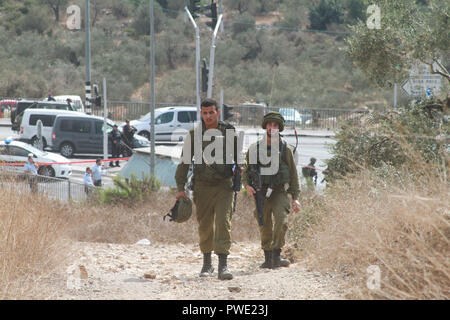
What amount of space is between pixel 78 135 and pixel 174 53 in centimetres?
3285

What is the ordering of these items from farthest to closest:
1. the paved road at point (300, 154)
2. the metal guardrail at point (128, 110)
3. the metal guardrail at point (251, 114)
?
the metal guardrail at point (128, 110)
the metal guardrail at point (251, 114)
the paved road at point (300, 154)

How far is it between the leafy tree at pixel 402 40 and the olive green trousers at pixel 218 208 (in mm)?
5335

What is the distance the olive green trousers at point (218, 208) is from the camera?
6.52m

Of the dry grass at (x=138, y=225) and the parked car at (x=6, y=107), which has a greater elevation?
the parked car at (x=6, y=107)

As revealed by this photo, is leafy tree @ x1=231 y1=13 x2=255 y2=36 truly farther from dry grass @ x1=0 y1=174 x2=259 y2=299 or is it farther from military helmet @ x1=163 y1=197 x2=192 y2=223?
military helmet @ x1=163 y1=197 x2=192 y2=223

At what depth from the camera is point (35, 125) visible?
2727 cm

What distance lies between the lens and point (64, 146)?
88.0 ft

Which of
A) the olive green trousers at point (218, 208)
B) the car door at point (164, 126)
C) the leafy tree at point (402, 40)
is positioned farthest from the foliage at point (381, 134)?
the car door at point (164, 126)

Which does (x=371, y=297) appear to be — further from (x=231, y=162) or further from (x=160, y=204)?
(x=160, y=204)

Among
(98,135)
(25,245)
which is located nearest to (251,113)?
(98,135)

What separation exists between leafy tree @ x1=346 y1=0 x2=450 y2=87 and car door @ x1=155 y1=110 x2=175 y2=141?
19.1 meters

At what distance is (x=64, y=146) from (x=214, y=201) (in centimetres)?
2123

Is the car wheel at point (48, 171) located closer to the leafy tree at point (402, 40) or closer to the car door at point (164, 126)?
the car door at point (164, 126)
